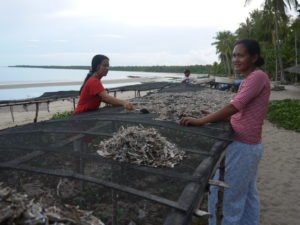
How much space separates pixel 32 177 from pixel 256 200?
1887mm

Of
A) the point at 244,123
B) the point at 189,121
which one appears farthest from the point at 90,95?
the point at 244,123

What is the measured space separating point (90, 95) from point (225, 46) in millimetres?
58235

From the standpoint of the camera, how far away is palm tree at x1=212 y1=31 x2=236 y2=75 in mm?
58781

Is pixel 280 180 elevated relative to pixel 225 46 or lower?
lower

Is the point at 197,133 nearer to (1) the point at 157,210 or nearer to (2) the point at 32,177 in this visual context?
(1) the point at 157,210

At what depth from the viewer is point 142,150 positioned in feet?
8.48

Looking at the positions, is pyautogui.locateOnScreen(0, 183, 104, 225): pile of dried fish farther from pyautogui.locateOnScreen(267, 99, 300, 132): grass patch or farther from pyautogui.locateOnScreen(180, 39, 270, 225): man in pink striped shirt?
pyautogui.locateOnScreen(267, 99, 300, 132): grass patch

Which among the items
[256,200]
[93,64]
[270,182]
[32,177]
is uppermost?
[93,64]

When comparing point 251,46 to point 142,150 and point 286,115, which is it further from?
point 286,115

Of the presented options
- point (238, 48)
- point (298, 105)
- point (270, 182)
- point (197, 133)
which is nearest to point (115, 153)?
point (197, 133)

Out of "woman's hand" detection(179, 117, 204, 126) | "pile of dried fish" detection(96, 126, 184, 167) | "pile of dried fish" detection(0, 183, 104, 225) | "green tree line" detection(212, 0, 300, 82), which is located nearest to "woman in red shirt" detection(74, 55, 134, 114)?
"woman's hand" detection(179, 117, 204, 126)

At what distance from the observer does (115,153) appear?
8.67 feet

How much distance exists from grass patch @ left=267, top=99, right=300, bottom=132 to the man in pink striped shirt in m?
8.55

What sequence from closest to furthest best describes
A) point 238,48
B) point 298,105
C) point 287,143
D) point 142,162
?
1. point 142,162
2. point 238,48
3. point 287,143
4. point 298,105
